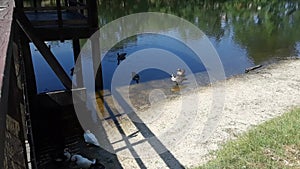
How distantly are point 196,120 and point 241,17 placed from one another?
17.5 meters

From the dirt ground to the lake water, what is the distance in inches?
90.6

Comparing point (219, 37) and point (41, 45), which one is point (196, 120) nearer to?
point (41, 45)

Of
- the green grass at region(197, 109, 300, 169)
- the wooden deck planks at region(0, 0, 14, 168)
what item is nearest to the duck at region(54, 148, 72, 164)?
the green grass at region(197, 109, 300, 169)

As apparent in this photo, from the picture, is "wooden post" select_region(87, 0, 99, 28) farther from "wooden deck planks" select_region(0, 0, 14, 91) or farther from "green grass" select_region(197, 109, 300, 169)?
"wooden deck planks" select_region(0, 0, 14, 91)

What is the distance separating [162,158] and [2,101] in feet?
19.4

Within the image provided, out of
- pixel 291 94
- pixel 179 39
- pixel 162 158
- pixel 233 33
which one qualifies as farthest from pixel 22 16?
pixel 233 33

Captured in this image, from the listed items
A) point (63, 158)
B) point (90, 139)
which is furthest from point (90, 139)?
point (63, 158)

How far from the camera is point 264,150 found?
18.6 feet

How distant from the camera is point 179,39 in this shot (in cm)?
1823

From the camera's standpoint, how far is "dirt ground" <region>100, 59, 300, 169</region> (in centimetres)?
678

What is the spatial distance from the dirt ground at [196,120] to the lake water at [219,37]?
7.55 ft

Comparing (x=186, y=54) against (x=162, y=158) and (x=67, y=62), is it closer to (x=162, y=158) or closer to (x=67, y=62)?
(x=67, y=62)

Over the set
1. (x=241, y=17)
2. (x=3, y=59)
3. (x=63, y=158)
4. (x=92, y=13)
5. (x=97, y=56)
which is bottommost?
(x=63, y=158)

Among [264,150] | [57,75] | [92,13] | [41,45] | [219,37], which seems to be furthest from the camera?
[219,37]
